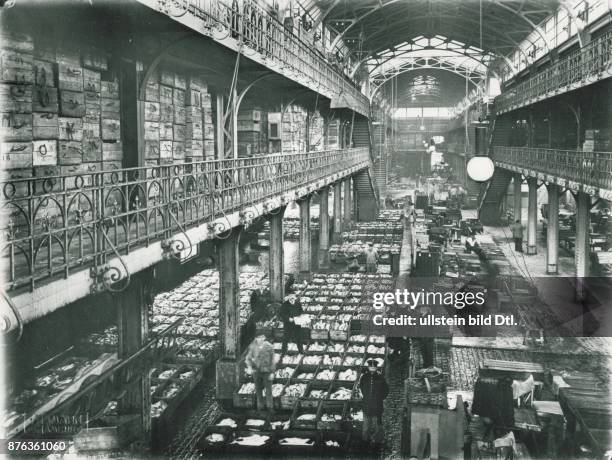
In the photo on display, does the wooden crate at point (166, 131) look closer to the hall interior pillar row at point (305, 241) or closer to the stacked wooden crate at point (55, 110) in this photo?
the stacked wooden crate at point (55, 110)

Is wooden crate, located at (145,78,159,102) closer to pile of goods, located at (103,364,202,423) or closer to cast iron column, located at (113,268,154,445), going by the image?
cast iron column, located at (113,268,154,445)

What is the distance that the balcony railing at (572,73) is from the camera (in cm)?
1360

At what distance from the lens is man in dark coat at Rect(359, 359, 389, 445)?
8680mm

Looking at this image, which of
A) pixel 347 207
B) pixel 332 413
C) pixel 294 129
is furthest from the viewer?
pixel 347 207

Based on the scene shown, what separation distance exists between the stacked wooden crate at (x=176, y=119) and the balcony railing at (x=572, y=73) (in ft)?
27.3

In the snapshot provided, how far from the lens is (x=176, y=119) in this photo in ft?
38.8

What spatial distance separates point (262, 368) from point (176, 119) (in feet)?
16.7

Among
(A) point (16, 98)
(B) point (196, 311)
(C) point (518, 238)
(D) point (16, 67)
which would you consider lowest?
(B) point (196, 311)

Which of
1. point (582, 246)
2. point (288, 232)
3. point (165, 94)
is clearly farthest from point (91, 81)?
point (288, 232)

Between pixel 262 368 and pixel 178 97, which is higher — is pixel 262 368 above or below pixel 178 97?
below

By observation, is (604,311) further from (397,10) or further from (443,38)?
(443,38)

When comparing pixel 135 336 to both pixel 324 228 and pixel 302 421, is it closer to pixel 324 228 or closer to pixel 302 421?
pixel 302 421

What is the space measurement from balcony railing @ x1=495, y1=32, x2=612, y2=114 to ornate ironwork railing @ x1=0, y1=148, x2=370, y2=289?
685cm

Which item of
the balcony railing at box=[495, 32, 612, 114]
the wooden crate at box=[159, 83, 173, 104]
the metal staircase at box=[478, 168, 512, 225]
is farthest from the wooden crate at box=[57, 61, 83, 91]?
the metal staircase at box=[478, 168, 512, 225]
